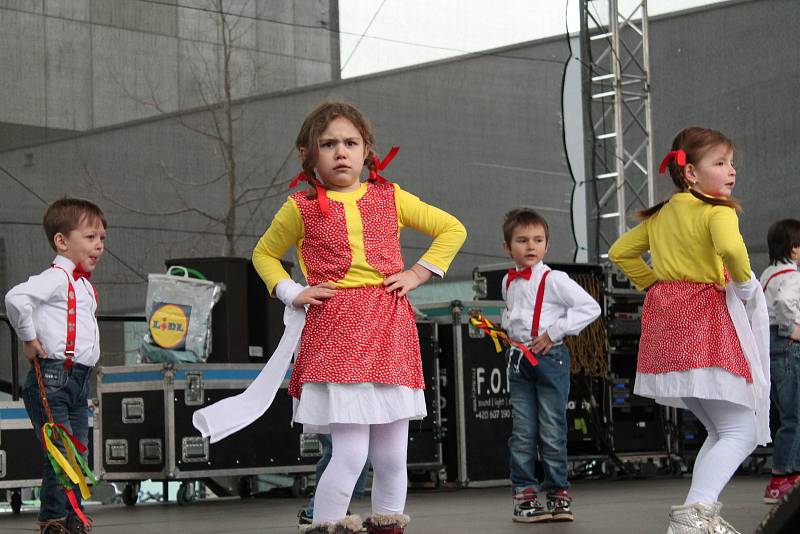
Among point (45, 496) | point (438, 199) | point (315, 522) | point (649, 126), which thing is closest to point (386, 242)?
point (315, 522)

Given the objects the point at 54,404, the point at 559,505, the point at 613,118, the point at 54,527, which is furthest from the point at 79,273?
the point at 613,118

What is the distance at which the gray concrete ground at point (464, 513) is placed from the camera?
4.19 meters

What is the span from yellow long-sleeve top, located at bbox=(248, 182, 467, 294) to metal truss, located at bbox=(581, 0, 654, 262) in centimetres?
501

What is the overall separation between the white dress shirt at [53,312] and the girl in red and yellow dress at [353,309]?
1.06m

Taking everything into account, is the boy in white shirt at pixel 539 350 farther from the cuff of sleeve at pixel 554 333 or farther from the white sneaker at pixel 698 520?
the white sneaker at pixel 698 520

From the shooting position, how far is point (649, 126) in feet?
26.9

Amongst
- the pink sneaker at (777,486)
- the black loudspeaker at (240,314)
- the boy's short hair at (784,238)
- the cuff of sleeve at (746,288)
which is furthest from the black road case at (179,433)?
the cuff of sleeve at (746,288)

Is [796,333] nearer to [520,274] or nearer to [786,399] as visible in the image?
[786,399]

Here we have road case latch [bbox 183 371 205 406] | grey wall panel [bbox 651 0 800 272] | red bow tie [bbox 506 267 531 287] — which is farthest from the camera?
grey wall panel [bbox 651 0 800 272]

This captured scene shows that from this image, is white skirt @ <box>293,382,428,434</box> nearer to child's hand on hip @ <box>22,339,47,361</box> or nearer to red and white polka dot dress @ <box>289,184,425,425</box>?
red and white polka dot dress @ <box>289,184,425,425</box>

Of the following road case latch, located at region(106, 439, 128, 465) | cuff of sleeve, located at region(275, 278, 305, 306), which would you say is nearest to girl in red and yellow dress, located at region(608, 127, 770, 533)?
cuff of sleeve, located at region(275, 278, 305, 306)

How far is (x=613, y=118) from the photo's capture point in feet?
27.4

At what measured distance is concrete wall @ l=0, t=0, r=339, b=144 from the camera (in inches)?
247

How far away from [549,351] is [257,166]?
9.44ft
